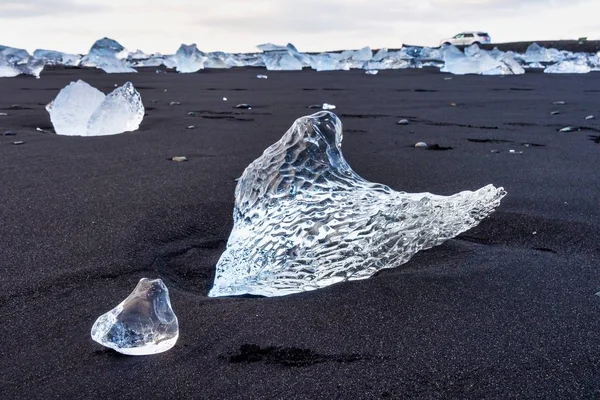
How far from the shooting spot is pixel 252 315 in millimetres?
1426

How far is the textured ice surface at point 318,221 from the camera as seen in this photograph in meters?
1.66

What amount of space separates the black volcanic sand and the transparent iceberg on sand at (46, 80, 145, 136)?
1.16 feet

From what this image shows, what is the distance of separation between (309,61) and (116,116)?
440 inches

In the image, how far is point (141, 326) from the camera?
1.29m

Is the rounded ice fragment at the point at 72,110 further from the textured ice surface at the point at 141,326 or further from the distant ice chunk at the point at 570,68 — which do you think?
the distant ice chunk at the point at 570,68

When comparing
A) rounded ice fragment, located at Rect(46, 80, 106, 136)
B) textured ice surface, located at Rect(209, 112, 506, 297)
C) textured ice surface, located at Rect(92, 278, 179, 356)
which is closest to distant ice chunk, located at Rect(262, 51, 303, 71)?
rounded ice fragment, located at Rect(46, 80, 106, 136)

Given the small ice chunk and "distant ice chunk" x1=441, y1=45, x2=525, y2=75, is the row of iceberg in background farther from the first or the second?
the small ice chunk

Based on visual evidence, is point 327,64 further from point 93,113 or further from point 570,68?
point 93,113

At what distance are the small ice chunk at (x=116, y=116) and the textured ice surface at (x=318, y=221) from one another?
2235 mm

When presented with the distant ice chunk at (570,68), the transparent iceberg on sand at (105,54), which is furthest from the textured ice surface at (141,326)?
the transparent iceberg on sand at (105,54)

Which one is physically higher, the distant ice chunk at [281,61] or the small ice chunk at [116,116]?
the distant ice chunk at [281,61]

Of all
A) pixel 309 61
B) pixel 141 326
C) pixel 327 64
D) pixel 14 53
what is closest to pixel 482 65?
pixel 327 64

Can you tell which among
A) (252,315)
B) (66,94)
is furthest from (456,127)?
(252,315)

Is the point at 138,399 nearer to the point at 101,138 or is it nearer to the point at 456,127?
the point at 101,138
